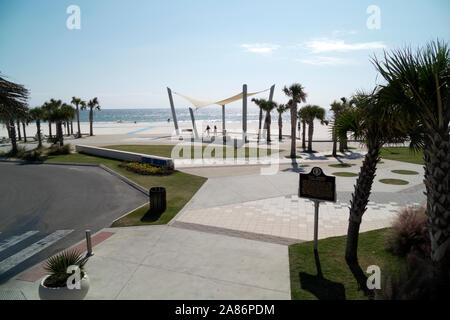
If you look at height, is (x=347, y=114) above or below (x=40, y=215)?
above

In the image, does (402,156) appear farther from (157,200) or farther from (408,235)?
(157,200)

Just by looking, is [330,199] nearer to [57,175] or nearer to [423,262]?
[423,262]

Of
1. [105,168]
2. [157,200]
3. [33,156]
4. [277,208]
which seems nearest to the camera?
[157,200]

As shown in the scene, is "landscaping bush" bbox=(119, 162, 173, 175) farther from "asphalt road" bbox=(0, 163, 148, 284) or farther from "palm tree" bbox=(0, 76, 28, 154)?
"palm tree" bbox=(0, 76, 28, 154)

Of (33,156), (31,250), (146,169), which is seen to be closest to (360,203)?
(31,250)

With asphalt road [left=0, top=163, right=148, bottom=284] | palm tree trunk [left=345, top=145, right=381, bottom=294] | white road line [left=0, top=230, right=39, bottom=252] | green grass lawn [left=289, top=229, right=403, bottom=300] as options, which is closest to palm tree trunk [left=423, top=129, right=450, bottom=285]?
green grass lawn [left=289, top=229, right=403, bottom=300]

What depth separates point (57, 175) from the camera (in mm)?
19844

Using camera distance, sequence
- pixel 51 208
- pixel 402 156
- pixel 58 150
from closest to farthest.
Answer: pixel 51 208, pixel 402 156, pixel 58 150

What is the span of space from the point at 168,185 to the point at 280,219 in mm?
7611

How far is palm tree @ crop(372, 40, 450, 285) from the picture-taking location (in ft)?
15.9

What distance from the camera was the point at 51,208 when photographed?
13078 mm

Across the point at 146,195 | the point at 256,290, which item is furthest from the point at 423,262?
the point at 146,195

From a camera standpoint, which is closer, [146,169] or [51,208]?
[51,208]
